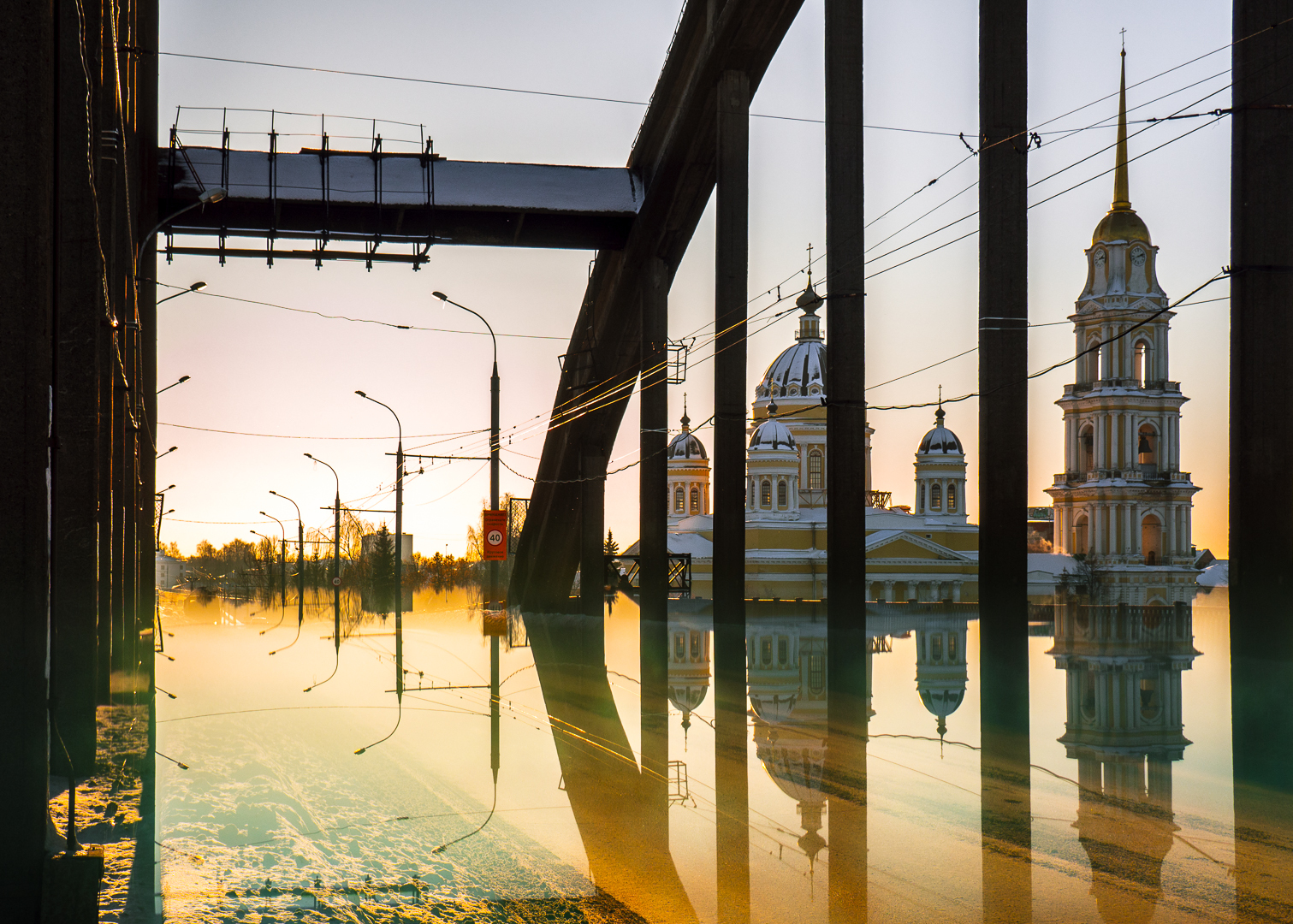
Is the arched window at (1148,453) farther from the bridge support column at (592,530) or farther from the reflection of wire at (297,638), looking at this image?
the reflection of wire at (297,638)

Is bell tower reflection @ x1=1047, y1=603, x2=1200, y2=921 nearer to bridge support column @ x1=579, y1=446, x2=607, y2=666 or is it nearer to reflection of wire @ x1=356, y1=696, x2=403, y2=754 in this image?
reflection of wire @ x1=356, y1=696, x2=403, y2=754

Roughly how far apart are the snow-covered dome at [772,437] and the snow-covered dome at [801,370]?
9.43 metres

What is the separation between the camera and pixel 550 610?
36.9 metres

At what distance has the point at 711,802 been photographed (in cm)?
806

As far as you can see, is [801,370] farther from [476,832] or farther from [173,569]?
[173,569]

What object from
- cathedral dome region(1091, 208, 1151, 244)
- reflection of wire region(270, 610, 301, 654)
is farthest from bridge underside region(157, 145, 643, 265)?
cathedral dome region(1091, 208, 1151, 244)

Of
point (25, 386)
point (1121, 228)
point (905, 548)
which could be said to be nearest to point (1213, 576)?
point (1121, 228)

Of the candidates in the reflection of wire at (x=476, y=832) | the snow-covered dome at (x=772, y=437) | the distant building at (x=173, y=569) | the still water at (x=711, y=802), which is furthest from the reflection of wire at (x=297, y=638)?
the distant building at (x=173, y=569)

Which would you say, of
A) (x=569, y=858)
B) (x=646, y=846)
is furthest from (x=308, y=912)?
(x=646, y=846)

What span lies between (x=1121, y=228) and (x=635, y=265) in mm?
53736

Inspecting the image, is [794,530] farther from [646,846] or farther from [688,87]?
[646,846]

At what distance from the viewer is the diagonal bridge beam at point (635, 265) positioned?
2461 centimetres

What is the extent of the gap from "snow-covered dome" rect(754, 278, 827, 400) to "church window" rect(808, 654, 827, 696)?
70002mm

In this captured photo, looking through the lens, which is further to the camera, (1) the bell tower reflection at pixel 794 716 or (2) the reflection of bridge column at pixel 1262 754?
(1) the bell tower reflection at pixel 794 716
